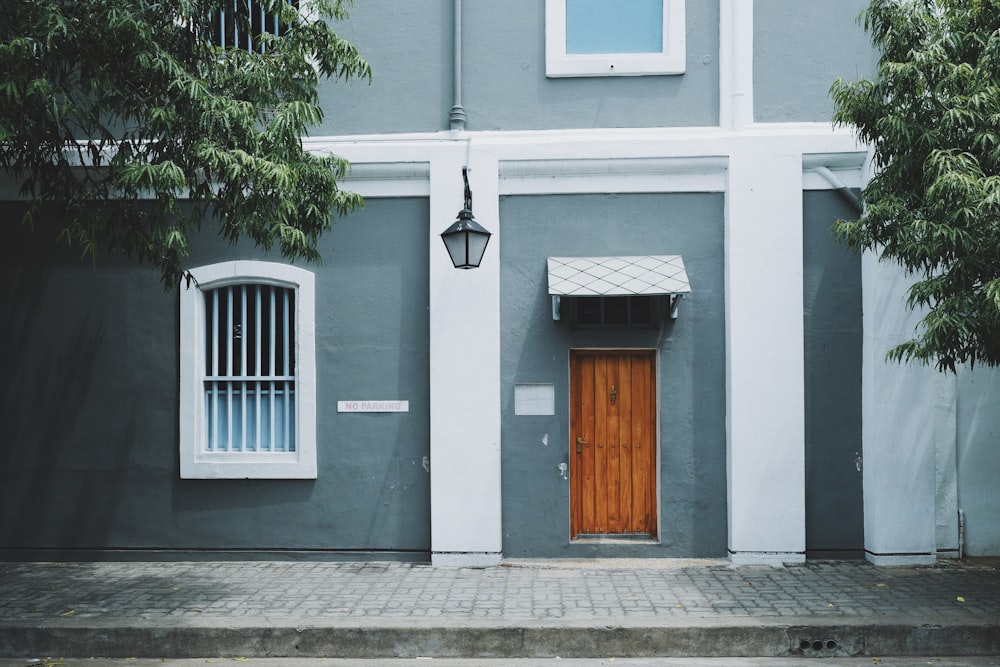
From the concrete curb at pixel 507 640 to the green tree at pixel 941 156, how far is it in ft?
7.12

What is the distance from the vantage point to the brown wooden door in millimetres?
8984

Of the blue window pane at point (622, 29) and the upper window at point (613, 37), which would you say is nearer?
the upper window at point (613, 37)

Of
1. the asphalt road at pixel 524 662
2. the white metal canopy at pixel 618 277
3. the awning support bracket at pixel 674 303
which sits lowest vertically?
the asphalt road at pixel 524 662

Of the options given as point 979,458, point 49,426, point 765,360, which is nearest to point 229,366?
point 49,426

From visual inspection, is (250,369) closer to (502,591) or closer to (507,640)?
(502,591)

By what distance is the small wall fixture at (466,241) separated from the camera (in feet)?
26.2

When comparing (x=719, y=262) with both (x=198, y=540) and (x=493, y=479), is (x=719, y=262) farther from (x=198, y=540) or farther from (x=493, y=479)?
(x=198, y=540)

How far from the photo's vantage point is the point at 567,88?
8914mm

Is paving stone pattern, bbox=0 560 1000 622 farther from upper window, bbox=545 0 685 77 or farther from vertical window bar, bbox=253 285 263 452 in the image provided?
upper window, bbox=545 0 685 77

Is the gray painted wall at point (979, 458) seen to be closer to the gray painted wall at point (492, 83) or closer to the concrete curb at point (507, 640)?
the concrete curb at point (507, 640)

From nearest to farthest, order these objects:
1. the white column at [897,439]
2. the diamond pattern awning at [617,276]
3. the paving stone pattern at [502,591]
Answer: the paving stone pattern at [502,591] → the diamond pattern awning at [617,276] → the white column at [897,439]

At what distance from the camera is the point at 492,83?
895 cm

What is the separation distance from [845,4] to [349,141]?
17.3ft

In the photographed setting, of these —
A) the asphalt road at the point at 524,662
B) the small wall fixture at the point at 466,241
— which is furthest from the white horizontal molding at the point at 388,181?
the asphalt road at the point at 524,662
